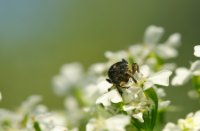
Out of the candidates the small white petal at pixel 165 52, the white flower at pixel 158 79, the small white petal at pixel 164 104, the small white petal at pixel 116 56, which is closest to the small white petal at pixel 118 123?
the white flower at pixel 158 79

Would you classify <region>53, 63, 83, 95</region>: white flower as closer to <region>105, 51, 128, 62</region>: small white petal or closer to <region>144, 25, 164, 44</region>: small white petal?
<region>144, 25, 164, 44</region>: small white petal

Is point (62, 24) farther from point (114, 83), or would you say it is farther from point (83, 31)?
point (114, 83)

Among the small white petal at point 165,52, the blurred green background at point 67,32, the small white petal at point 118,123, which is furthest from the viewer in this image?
the blurred green background at point 67,32

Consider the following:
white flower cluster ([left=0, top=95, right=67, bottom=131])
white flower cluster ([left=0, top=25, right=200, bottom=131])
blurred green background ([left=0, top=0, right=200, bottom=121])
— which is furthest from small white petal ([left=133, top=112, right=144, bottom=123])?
blurred green background ([left=0, top=0, right=200, bottom=121])

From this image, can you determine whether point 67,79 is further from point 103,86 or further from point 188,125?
point 188,125

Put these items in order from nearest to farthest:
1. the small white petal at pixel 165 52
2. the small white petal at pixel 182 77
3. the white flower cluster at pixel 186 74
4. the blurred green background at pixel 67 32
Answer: the white flower cluster at pixel 186 74 < the small white petal at pixel 182 77 < the small white petal at pixel 165 52 < the blurred green background at pixel 67 32

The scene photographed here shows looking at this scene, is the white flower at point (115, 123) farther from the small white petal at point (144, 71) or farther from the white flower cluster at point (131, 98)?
the small white petal at point (144, 71)
